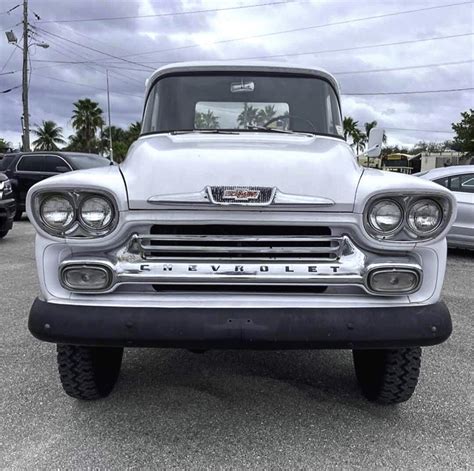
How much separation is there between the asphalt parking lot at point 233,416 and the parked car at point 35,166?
9072 mm

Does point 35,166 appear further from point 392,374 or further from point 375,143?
point 392,374

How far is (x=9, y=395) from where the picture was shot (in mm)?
3182

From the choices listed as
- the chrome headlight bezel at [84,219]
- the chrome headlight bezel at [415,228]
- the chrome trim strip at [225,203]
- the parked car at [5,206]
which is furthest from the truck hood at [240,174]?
the parked car at [5,206]

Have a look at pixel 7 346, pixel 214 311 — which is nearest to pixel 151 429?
pixel 214 311

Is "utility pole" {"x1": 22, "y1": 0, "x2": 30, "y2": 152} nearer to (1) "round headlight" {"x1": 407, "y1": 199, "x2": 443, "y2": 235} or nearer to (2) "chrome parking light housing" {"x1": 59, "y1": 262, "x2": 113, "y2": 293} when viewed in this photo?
(2) "chrome parking light housing" {"x1": 59, "y1": 262, "x2": 113, "y2": 293}

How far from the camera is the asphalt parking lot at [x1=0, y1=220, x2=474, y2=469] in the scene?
100 inches

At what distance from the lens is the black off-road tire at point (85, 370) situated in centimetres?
280

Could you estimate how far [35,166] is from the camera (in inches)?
509

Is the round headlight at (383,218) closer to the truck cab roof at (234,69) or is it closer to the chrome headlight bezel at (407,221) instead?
the chrome headlight bezel at (407,221)

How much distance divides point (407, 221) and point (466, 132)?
3989 centimetres

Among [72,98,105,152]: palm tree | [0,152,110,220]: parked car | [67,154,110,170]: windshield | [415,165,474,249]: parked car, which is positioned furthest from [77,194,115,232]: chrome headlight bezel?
[72,98,105,152]: palm tree

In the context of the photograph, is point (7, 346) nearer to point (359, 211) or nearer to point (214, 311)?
point (214, 311)

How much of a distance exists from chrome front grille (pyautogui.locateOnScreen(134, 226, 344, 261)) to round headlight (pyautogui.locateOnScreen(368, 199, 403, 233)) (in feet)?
0.61

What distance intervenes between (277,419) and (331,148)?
1.58 m
